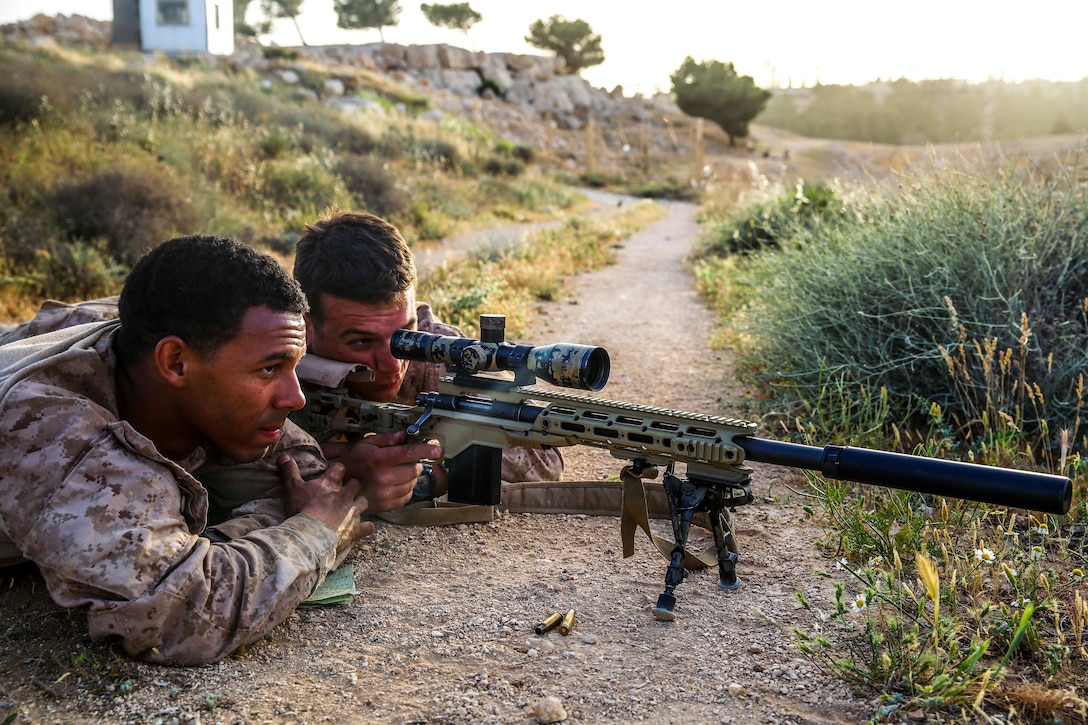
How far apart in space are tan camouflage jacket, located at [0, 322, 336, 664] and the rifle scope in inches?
37.3

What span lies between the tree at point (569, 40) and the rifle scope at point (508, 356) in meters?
62.1

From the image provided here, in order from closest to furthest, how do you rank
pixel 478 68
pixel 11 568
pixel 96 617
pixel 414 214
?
pixel 96 617 → pixel 11 568 → pixel 414 214 → pixel 478 68

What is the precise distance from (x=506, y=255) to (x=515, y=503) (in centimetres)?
729

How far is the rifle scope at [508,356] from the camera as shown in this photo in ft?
9.50

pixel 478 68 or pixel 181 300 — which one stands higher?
pixel 478 68

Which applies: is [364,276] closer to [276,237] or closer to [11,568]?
[11,568]

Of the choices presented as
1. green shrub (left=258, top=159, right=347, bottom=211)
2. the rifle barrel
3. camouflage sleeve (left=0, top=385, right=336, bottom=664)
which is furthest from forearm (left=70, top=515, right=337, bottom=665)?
green shrub (left=258, top=159, right=347, bottom=211)

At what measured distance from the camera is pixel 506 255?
1116cm

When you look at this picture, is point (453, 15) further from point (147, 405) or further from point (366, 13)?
point (147, 405)

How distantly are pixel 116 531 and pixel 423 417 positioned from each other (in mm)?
1178

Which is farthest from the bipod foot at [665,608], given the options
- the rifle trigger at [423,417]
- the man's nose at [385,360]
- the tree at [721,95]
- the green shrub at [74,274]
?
the tree at [721,95]

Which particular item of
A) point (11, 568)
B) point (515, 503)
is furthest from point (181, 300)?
point (515, 503)

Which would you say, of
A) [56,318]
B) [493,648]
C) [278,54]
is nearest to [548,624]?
[493,648]

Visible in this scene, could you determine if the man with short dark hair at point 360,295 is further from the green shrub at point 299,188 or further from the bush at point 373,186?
the bush at point 373,186
